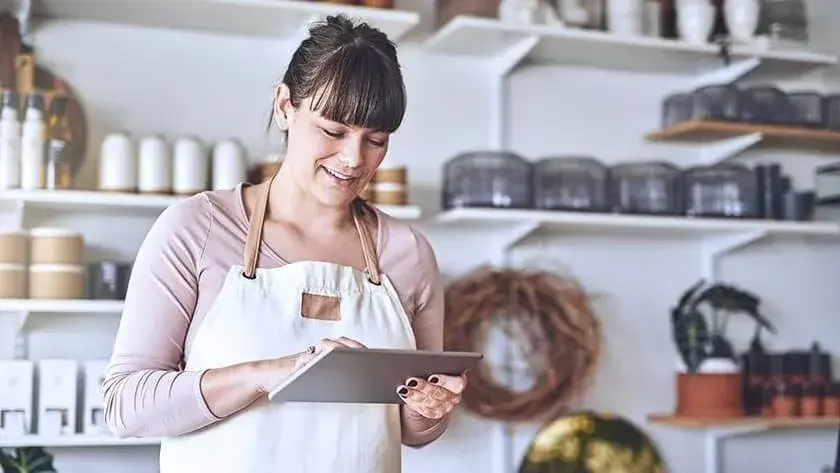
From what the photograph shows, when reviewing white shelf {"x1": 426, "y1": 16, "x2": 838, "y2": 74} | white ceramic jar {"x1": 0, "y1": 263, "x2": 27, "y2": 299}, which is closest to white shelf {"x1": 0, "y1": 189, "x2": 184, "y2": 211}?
white ceramic jar {"x1": 0, "y1": 263, "x2": 27, "y2": 299}

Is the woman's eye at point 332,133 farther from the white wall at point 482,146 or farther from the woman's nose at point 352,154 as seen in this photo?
the white wall at point 482,146

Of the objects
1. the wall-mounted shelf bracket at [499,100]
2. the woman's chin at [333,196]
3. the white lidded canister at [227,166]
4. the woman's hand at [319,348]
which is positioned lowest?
the woman's hand at [319,348]

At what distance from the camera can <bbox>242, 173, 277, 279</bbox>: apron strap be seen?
118cm

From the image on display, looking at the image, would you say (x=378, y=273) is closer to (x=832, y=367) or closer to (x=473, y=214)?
(x=473, y=214)

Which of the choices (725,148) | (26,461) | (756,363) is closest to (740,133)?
(725,148)

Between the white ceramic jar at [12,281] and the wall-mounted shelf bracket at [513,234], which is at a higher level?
the wall-mounted shelf bracket at [513,234]

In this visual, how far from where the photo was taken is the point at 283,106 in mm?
1215

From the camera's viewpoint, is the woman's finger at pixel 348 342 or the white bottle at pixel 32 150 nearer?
the woman's finger at pixel 348 342

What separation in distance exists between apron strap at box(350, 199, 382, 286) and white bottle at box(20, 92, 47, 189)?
1.02 metres

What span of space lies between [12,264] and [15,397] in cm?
24

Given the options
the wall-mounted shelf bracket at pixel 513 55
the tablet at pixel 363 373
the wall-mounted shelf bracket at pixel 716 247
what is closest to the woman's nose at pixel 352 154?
the tablet at pixel 363 373

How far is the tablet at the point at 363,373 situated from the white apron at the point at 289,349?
5 cm

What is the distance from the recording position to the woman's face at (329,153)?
1.16m

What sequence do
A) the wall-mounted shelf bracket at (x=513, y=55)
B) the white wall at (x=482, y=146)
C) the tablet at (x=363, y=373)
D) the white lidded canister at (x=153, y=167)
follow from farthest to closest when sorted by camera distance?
the wall-mounted shelf bracket at (x=513, y=55) → the white wall at (x=482, y=146) → the white lidded canister at (x=153, y=167) → the tablet at (x=363, y=373)
